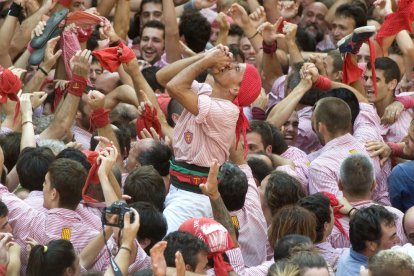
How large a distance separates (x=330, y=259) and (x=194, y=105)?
51.8 inches

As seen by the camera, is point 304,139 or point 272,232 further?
point 304,139

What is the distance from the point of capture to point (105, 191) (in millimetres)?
8336

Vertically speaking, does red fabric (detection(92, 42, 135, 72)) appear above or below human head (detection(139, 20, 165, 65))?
above

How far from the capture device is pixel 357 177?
9.16m

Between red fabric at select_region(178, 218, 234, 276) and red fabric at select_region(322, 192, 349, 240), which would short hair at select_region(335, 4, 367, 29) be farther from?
red fabric at select_region(178, 218, 234, 276)

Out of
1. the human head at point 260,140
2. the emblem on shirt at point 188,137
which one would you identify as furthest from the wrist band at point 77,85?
the emblem on shirt at point 188,137

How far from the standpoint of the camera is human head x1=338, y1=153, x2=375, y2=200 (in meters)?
9.17

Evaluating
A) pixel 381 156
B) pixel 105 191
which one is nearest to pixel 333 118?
pixel 381 156

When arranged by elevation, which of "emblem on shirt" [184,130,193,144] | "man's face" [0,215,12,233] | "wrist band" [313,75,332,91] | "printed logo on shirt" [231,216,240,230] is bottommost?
"printed logo on shirt" [231,216,240,230]

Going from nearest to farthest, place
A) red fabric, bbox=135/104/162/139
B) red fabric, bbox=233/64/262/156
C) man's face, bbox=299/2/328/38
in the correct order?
red fabric, bbox=233/64/262/156, red fabric, bbox=135/104/162/139, man's face, bbox=299/2/328/38

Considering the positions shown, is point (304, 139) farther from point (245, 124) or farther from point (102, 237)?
point (102, 237)

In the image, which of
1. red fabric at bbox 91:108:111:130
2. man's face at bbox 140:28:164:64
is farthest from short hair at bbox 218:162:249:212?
man's face at bbox 140:28:164:64

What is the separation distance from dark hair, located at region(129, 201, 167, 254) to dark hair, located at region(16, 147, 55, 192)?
930mm

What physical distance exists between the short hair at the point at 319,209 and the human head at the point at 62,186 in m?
1.38
